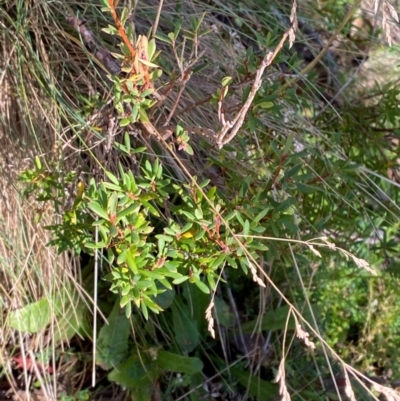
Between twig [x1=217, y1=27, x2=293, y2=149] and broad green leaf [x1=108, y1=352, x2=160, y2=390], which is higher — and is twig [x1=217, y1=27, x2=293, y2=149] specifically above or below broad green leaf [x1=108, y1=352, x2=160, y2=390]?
above

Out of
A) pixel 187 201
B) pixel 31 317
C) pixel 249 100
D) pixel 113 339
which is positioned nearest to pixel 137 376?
pixel 113 339

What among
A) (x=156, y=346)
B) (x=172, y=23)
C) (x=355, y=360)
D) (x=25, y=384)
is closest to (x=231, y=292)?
(x=156, y=346)

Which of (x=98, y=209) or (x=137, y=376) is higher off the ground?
(x=98, y=209)

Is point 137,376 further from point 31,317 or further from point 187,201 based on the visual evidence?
point 187,201

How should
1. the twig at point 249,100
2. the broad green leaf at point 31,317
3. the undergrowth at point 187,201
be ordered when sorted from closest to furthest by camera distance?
1. the twig at point 249,100
2. the undergrowth at point 187,201
3. the broad green leaf at point 31,317

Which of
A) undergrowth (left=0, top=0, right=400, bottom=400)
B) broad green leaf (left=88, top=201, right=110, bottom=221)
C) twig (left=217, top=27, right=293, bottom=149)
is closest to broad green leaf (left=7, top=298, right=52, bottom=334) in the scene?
undergrowth (left=0, top=0, right=400, bottom=400)

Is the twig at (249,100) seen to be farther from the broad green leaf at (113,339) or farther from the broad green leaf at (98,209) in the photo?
the broad green leaf at (113,339)

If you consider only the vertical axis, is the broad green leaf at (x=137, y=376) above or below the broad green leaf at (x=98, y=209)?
below

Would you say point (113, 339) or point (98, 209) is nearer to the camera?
point (98, 209)

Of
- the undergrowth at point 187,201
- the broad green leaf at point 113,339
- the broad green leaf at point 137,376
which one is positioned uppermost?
the undergrowth at point 187,201

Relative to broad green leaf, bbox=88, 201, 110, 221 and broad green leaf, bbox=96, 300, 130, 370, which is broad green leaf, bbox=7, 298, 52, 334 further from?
broad green leaf, bbox=88, 201, 110, 221

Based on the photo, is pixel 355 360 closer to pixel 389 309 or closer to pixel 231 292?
pixel 389 309

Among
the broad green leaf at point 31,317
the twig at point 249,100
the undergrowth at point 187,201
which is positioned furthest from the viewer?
the broad green leaf at point 31,317

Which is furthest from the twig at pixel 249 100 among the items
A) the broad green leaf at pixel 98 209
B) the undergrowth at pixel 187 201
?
the broad green leaf at pixel 98 209
